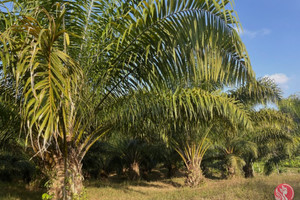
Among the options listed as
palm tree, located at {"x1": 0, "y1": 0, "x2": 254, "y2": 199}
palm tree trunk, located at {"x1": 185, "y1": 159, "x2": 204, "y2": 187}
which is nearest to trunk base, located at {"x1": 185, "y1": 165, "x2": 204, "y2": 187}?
palm tree trunk, located at {"x1": 185, "y1": 159, "x2": 204, "y2": 187}

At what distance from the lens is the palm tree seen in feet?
8.54

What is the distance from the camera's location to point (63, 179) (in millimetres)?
5152

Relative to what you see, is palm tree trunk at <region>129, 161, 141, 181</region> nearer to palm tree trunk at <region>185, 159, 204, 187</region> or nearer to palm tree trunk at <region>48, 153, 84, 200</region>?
palm tree trunk at <region>185, 159, 204, 187</region>

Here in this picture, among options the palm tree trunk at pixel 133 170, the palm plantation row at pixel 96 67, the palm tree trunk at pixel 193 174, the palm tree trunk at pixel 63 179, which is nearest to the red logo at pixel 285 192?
the palm plantation row at pixel 96 67

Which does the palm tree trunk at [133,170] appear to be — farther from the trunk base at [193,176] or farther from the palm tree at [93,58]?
the palm tree at [93,58]

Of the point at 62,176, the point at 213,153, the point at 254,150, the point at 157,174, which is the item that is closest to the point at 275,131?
the point at 254,150

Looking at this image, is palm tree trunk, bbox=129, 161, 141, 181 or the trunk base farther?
palm tree trunk, bbox=129, 161, 141, 181

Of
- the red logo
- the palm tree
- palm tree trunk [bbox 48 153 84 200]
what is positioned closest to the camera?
the palm tree

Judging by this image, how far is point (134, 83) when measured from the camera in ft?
16.0

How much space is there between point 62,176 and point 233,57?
159 inches

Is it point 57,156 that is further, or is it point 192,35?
point 57,156

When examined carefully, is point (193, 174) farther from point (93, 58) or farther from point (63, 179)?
point (93, 58)

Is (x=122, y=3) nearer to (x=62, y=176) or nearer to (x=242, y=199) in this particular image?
(x=62, y=176)

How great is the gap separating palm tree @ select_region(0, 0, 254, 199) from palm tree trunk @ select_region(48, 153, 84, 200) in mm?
19
